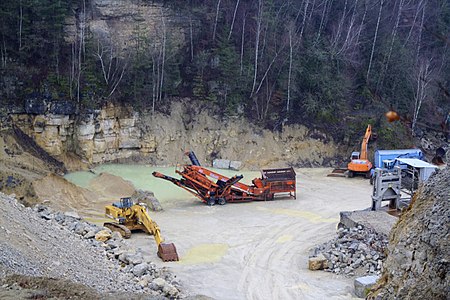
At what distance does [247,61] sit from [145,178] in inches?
366

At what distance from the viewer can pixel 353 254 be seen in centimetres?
1434

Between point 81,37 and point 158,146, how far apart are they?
21.7ft

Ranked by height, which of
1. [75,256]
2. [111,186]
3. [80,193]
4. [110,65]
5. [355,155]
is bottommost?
[111,186]

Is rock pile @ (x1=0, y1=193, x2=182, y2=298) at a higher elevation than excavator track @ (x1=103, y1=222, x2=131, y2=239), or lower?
higher

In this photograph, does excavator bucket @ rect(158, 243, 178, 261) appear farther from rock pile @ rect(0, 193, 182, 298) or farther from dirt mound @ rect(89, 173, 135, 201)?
dirt mound @ rect(89, 173, 135, 201)

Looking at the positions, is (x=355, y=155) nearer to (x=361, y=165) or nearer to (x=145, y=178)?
(x=361, y=165)

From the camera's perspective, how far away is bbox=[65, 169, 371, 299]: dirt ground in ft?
43.2

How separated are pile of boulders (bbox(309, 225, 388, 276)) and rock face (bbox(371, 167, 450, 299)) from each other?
26.2ft

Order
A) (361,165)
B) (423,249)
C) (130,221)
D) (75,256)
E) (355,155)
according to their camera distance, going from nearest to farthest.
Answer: (423,249) → (75,256) → (130,221) → (361,165) → (355,155)

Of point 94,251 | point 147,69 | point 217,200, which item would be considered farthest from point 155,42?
point 94,251

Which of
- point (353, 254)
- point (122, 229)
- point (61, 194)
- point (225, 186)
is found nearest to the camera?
point (353, 254)

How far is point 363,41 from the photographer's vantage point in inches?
1251

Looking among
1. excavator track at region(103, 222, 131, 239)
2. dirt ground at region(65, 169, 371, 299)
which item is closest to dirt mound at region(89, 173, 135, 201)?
dirt ground at region(65, 169, 371, 299)

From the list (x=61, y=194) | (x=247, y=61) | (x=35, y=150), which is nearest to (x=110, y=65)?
(x=35, y=150)
